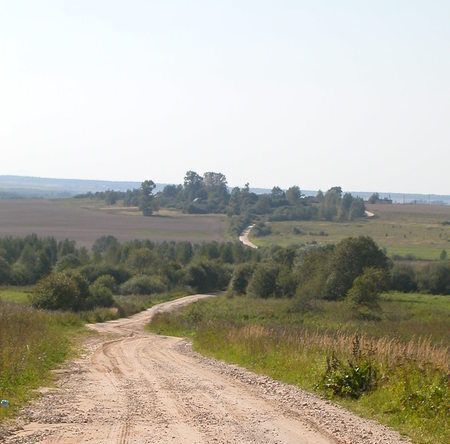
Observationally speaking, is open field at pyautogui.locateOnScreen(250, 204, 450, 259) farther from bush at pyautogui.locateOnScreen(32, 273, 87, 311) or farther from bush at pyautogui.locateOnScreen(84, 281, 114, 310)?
bush at pyautogui.locateOnScreen(32, 273, 87, 311)

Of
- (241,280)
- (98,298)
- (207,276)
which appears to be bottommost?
(207,276)

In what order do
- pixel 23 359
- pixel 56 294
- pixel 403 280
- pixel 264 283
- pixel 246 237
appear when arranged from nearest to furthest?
pixel 23 359
pixel 56 294
pixel 264 283
pixel 403 280
pixel 246 237

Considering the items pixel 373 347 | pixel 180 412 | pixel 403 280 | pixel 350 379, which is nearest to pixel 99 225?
pixel 403 280

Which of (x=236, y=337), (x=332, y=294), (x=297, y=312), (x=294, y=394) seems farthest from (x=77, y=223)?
(x=294, y=394)

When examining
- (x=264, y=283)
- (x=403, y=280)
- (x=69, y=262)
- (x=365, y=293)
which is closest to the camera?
(x=365, y=293)

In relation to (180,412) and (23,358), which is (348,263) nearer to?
(23,358)

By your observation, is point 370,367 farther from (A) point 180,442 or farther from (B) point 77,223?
(B) point 77,223

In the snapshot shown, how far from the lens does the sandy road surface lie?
11.9 m

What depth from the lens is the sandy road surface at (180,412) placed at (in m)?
11.9

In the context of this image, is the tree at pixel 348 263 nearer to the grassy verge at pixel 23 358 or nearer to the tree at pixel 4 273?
the tree at pixel 4 273

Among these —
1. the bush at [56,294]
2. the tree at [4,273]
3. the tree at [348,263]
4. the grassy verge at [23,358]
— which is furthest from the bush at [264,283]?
the grassy verge at [23,358]

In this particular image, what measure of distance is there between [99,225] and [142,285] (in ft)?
259

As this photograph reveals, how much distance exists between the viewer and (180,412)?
45.6ft

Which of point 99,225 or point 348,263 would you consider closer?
point 348,263
